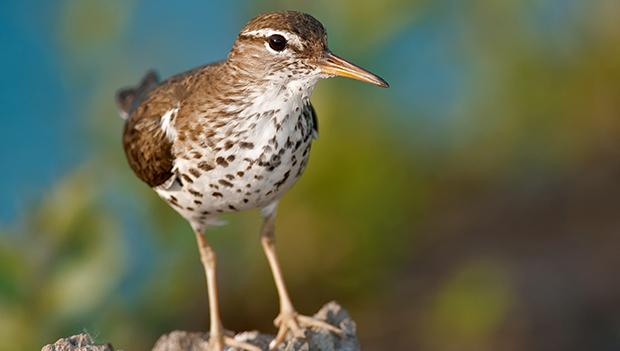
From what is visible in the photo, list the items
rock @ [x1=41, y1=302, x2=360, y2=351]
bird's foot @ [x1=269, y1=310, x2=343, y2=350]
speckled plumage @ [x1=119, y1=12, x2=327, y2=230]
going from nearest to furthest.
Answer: speckled plumage @ [x1=119, y1=12, x2=327, y2=230], rock @ [x1=41, y1=302, x2=360, y2=351], bird's foot @ [x1=269, y1=310, x2=343, y2=350]

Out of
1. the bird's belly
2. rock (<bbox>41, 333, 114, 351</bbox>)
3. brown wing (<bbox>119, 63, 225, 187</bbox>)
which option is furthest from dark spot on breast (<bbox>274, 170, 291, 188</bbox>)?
rock (<bbox>41, 333, 114, 351</bbox>)

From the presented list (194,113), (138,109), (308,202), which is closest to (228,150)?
(194,113)

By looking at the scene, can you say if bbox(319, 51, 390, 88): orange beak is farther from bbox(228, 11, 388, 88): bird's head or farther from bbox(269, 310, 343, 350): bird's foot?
bbox(269, 310, 343, 350): bird's foot

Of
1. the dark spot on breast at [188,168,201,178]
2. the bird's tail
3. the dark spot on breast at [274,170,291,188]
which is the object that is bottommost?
the dark spot on breast at [274,170,291,188]

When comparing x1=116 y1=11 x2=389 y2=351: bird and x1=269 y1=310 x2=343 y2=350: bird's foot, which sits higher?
x1=116 y1=11 x2=389 y2=351: bird

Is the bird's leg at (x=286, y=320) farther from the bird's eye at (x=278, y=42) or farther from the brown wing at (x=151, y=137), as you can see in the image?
the bird's eye at (x=278, y=42)

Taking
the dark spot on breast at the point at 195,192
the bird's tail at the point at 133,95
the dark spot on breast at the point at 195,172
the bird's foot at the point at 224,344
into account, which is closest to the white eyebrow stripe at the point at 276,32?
the dark spot on breast at the point at 195,172

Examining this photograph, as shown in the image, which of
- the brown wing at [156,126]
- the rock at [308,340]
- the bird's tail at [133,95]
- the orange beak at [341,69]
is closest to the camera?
the orange beak at [341,69]

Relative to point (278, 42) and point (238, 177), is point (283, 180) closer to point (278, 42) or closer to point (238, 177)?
point (238, 177)

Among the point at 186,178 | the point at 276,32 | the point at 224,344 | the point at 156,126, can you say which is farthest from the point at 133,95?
the point at 276,32
